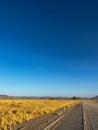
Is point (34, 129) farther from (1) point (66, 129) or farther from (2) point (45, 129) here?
(1) point (66, 129)

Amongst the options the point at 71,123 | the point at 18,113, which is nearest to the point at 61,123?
the point at 71,123

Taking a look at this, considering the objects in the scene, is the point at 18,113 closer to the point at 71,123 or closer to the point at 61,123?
the point at 61,123

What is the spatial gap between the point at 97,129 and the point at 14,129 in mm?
5440

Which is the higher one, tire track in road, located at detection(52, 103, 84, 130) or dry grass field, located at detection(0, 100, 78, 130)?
dry grass field, located at detection(0, 100, 78, 130)

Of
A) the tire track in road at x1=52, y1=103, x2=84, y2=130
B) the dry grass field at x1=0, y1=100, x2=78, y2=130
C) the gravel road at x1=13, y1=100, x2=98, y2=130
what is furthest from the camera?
the dry grass field at x1=0, y1=100, x2=78, y2=130

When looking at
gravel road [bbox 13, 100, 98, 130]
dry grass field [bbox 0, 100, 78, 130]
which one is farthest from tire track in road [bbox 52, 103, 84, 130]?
dry grass field [bbox 0, 100, 78, 130]

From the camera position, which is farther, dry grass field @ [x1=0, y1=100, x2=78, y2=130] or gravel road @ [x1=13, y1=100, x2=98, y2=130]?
dry grass field @ [x1=0, y1=100, x2=78, y2=130]

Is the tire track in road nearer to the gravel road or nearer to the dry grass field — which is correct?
Answer: the gravel road

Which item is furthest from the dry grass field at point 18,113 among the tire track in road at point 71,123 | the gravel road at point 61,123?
the tire track in road at point 71,123

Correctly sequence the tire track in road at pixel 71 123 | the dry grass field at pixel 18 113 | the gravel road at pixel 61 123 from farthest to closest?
the dry grass field at pixel 18 113 < the tire track in road at pixel 71 123 < the gravel road at pixel 61 123

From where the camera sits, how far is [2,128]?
12.7m

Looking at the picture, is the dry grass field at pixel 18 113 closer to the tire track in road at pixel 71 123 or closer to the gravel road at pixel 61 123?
the gravel road at pixel 61 123

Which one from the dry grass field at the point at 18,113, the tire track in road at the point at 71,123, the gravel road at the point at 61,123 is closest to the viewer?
the gravel road at the point at 61,123

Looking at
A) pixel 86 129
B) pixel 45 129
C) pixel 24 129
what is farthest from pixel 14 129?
pixel 86 129
